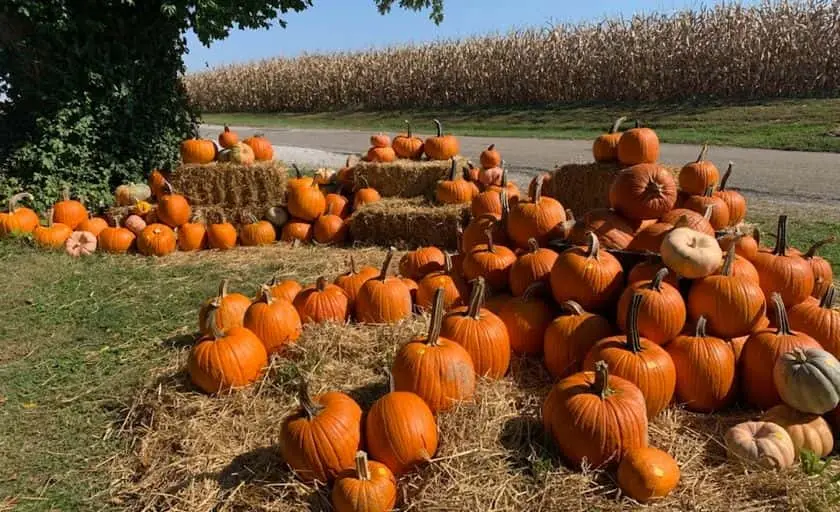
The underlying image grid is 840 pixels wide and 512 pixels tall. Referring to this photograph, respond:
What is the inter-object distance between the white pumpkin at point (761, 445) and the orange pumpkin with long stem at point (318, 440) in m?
1.53

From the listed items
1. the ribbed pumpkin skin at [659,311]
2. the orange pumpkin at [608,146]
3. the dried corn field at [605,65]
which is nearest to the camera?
the ribbed pumpkin skin at [659,311]

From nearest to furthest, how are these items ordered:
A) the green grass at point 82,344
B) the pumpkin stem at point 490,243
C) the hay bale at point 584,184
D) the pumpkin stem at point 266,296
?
1. the green grass at point 82,344
2. the pumpkin stem at point 266,296
3. the pumpkin stem at point 490,243
4. the hay bale at point 584,184

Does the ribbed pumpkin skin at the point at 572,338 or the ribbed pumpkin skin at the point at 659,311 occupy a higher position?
the ribbed pumpkin skin at the point at 659,311

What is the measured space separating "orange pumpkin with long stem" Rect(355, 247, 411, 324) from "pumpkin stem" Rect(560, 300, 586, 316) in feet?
3.30

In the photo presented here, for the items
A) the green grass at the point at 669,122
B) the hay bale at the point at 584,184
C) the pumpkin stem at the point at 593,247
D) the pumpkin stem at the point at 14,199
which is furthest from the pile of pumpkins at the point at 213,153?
the green grass at the point at 669,122

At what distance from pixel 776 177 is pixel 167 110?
8695 mm

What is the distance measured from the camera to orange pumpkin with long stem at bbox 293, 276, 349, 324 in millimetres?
4137

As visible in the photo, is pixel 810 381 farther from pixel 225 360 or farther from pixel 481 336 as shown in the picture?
pixel 225 360

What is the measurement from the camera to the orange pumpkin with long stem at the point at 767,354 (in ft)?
10.3

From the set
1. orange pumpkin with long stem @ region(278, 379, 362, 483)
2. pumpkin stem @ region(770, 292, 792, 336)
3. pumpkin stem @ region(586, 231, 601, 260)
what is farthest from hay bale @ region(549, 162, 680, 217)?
orange pumpkin with long stem @ region(278, 379, 362, 483)

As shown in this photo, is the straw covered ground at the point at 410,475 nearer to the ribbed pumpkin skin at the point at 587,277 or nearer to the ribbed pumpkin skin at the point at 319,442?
the ribbed pumpkin skin at the point at 319,442

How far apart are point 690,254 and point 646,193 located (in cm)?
76

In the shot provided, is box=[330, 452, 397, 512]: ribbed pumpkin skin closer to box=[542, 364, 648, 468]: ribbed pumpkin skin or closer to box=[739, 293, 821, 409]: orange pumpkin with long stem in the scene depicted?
box=[542, 364, 648, 468]: ribbed pumpkin skin

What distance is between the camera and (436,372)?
10.2 feet
